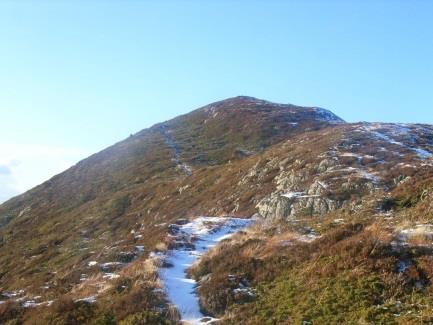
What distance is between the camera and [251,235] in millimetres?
24031

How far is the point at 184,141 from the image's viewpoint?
8006 centimetres

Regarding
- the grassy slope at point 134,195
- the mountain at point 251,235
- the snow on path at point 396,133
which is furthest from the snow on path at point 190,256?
the snow on path at point 396,133

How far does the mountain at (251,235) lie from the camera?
1562 centimetres

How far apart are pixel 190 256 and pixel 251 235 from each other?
11.6 ft

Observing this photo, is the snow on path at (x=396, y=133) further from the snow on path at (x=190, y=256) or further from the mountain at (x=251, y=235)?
the snow on path at (x=190, y=256)

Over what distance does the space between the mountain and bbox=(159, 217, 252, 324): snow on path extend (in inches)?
15.1

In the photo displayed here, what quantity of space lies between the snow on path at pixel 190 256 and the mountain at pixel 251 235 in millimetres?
383

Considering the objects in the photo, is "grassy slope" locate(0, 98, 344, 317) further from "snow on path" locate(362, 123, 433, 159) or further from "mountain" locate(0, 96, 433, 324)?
"snow on path" locate(362, 123, 433, 159)

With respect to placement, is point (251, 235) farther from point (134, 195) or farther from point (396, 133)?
point (396, 133)

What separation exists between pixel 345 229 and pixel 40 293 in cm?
1515

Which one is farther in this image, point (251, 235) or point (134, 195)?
point (134, 195)

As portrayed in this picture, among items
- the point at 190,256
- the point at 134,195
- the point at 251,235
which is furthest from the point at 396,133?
the point at 190,256

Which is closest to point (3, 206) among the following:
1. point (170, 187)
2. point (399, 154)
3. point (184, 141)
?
point (184, 141)

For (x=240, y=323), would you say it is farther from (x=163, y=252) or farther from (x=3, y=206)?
(x=3, y=206)
